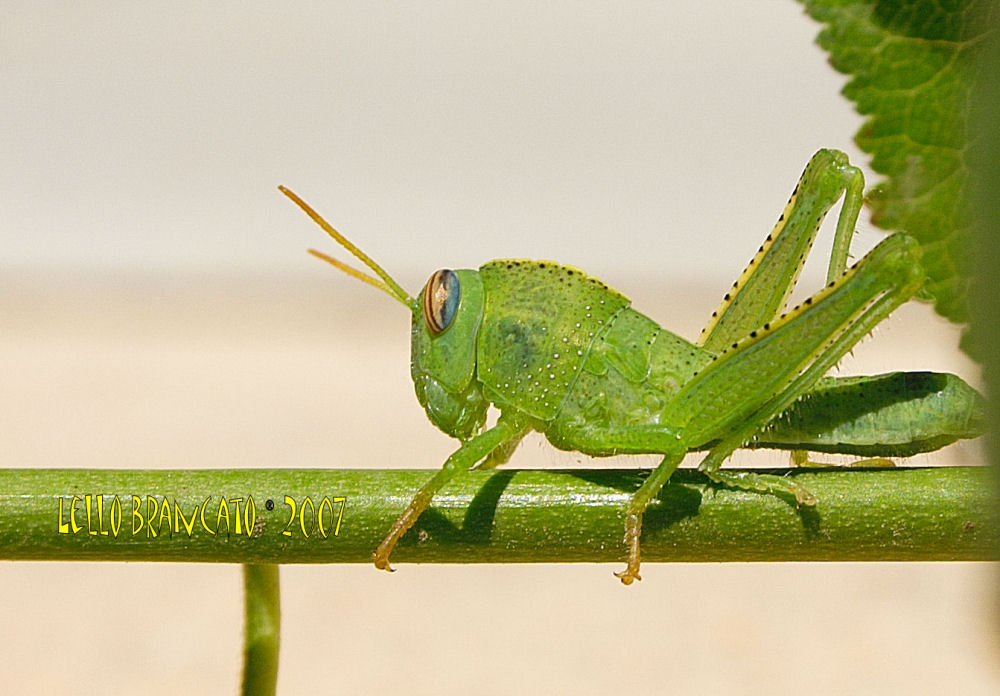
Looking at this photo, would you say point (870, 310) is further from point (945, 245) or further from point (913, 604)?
point (913, 604)

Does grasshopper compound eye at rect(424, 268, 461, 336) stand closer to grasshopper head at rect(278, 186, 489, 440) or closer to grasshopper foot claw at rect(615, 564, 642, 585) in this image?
grasshopper head at rect(278, 186, 489, 440)

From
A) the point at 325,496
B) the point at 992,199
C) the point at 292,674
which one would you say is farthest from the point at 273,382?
Result: the point at 992,199

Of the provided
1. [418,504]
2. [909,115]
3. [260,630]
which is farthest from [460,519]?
[909,115]

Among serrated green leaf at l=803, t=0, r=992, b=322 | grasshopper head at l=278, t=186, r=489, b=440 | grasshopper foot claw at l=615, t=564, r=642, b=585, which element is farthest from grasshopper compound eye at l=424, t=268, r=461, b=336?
serrated green leaf at l=803, t=0, r=992, b=322

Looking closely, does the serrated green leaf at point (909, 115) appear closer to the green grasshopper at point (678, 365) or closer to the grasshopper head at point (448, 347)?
the green grasshopper at point (678, 365)

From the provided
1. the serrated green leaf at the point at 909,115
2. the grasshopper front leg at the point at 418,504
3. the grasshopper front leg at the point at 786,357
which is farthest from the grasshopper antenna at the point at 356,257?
the serrated green leaf at the point at 909,115
